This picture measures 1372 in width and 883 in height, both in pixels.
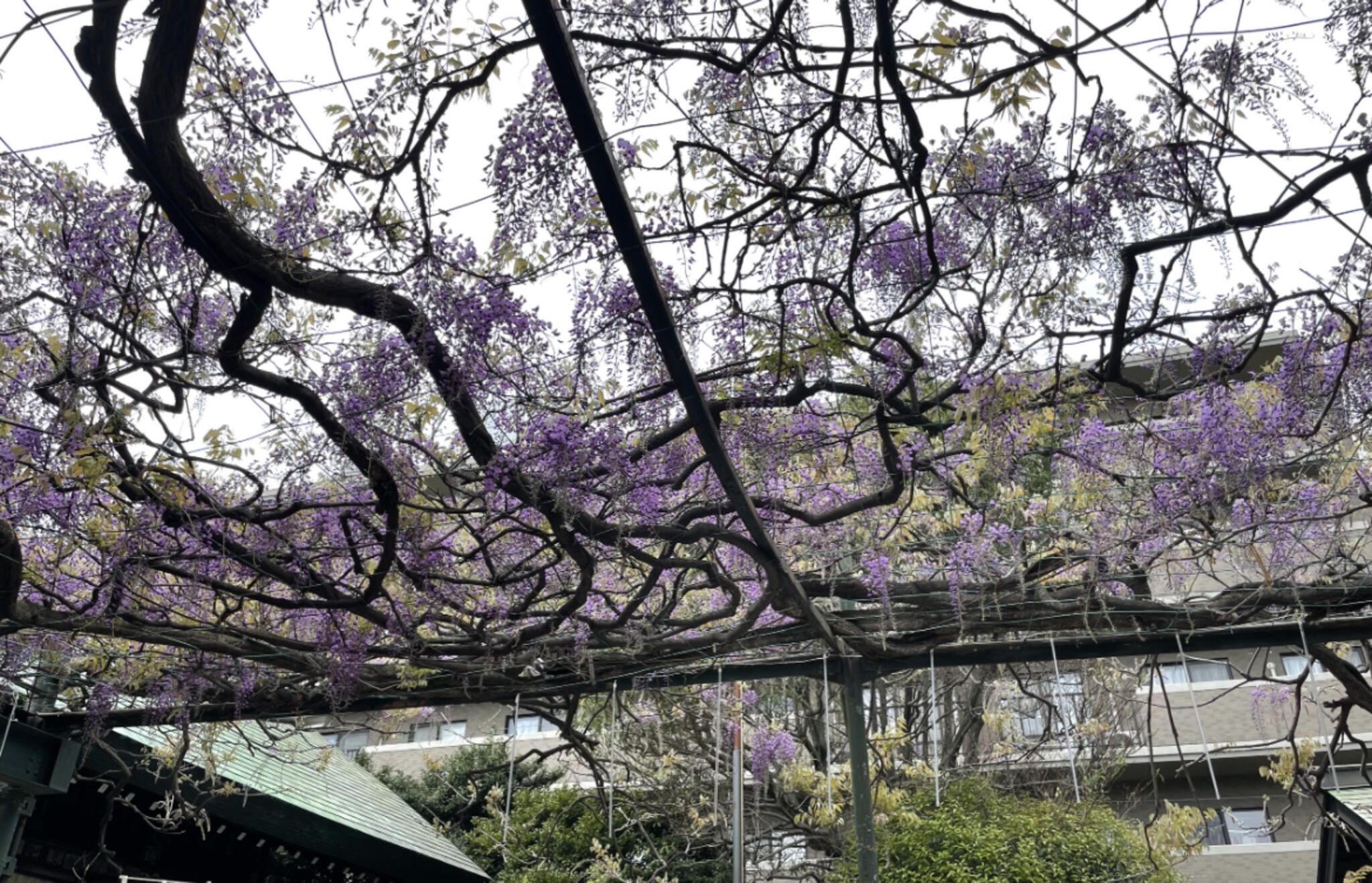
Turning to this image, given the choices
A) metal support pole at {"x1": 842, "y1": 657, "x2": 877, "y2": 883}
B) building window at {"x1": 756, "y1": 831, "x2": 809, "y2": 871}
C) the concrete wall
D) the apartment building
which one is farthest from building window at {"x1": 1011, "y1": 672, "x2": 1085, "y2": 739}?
metal support pole at {"x1": 842, "y1": 657, "x2": 877, "y2": 883}

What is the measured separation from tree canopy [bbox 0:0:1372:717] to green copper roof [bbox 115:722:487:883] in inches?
75.6

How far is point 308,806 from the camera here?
7.74 metres

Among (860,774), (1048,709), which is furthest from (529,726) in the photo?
(860,774)

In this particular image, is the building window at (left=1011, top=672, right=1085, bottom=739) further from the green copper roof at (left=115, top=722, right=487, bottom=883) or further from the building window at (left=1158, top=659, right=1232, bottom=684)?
the green copper roof at (left=115, top=722, right=487, bottom=883)

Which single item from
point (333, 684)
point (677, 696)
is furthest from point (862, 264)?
point (677, 696)

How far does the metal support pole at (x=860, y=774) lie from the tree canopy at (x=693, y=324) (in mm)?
299

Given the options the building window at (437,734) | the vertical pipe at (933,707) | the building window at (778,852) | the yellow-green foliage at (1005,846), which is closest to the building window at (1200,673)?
the vertical pipe at (933,707)

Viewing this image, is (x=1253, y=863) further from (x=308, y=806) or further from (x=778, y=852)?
(x=308, y=806)

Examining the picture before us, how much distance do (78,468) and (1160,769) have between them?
13.4 meters

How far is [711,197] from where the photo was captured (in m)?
3.38

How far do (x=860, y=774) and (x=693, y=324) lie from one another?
263cm

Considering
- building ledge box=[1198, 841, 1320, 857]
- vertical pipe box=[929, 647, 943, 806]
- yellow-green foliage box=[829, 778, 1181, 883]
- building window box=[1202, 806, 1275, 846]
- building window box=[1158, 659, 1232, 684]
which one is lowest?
yellow-green foliage box=[829, 778, 1181, 883]

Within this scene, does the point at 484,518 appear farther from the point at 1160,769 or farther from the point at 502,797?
the point at 1160,769

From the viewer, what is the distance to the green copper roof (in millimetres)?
7196
